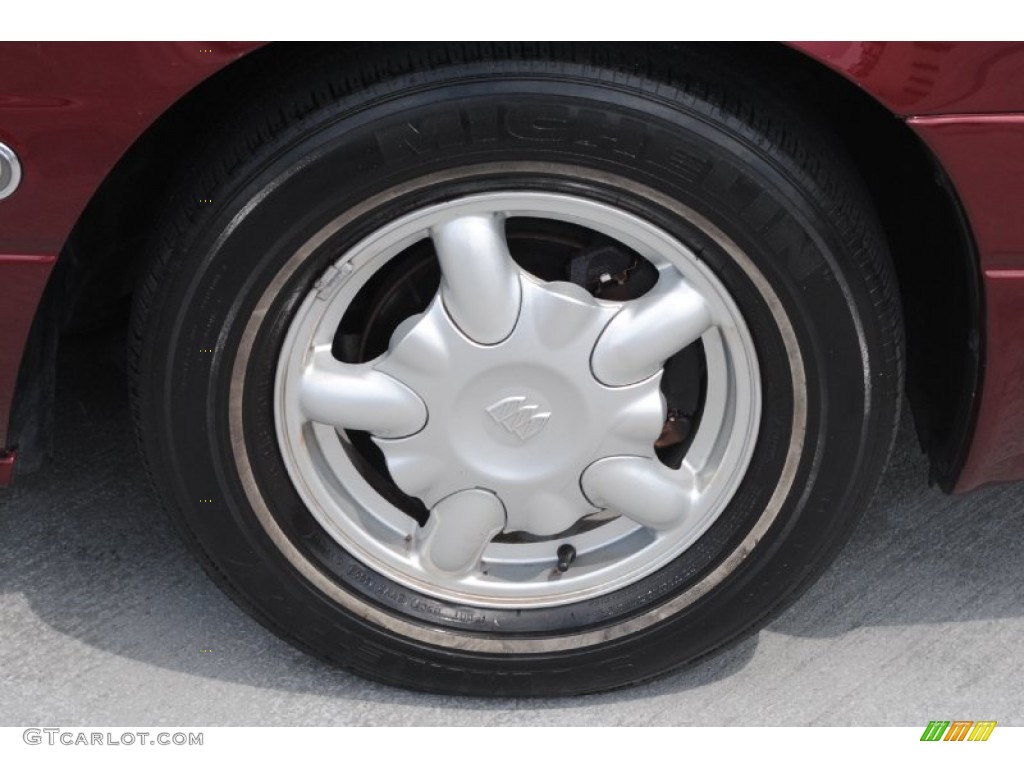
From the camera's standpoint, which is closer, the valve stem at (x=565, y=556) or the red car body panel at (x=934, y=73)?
the red car body panel at (x=934, y=73)

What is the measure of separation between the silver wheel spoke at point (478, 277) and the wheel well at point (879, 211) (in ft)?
1.02

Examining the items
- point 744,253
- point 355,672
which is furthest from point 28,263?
point 744,253

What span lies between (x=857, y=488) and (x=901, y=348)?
22cm

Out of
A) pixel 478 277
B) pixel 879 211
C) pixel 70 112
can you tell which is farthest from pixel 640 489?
pixel 70 112

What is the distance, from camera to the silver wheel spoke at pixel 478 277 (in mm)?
1798

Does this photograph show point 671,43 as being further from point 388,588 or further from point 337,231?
point 388,588

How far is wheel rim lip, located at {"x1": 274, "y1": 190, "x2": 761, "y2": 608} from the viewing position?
1.79 metres

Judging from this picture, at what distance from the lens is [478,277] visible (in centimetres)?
182

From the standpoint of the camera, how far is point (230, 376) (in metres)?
1.86
